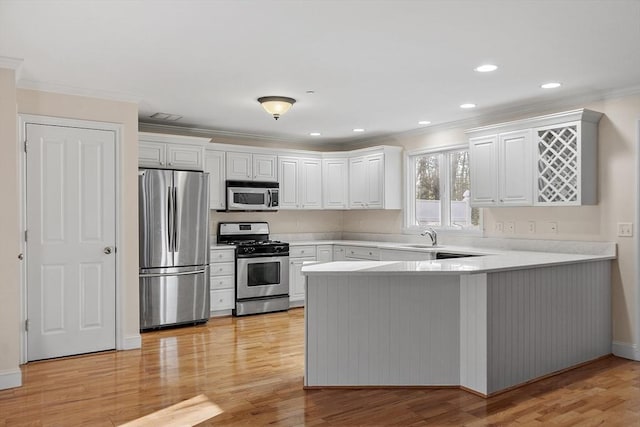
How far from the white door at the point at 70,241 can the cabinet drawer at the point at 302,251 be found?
8.61 ft

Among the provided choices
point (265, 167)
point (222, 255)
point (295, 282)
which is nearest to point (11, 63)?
point (222, 255)

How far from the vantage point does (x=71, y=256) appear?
4.38 m

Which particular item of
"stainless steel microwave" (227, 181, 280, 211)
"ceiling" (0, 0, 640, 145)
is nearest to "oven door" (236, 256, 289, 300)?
"stainless steel microwave" (227, 181, 280, 211)

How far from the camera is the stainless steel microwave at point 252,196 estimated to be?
21.0 feet

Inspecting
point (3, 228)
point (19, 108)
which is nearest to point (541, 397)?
point (3, 228)

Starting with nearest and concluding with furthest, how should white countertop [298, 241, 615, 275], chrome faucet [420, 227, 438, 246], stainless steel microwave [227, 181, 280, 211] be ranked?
white countertop [298, 241, 615, 275]
chrome faucet [420, 227, 438, 246]
stainless steel microwave [227, 181, 280, 211]

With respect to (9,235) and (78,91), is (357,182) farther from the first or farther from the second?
(9,235)

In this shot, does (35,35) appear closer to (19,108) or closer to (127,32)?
(127,32)

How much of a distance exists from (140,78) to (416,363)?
3.11 m

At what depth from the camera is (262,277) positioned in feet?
20.7

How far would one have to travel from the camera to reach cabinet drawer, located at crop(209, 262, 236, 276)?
6016 mm

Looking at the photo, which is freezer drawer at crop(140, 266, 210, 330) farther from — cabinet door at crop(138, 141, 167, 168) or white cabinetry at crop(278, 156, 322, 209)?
white cabinetry at crop(278, 156, 322, 209)

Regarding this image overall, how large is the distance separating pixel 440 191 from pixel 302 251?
200cm

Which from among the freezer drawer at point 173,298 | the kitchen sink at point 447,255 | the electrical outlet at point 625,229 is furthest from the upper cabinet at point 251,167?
the electrical outlet at point 625,229
